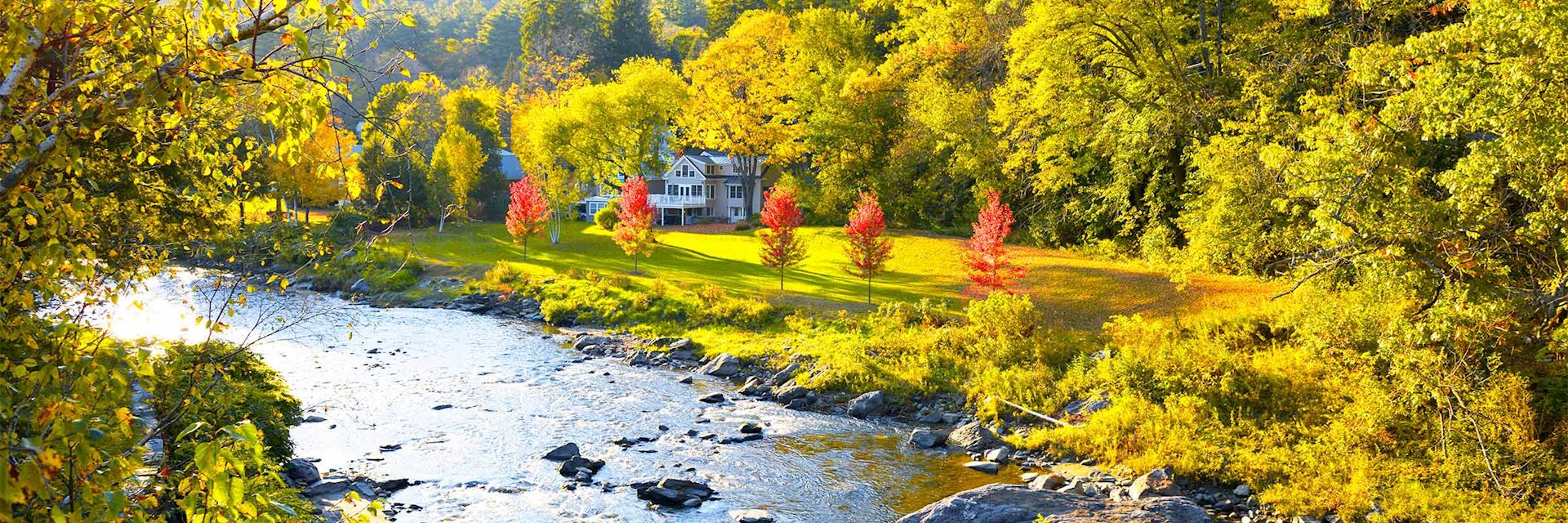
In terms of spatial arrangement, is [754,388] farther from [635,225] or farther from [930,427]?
[635,225]

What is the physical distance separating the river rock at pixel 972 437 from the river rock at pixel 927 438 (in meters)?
0.23

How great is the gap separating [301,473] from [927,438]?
1269cm

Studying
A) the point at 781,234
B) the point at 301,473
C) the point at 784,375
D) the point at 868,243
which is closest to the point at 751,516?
the point at 301,473

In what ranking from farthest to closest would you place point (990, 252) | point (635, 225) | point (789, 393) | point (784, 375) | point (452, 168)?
point (452, 168)
point (635, 225)
point (990, 252)
point (784, 375)
point (789, 393)

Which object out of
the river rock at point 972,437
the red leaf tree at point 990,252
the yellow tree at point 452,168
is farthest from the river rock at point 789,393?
the yellow tree at point 452,168

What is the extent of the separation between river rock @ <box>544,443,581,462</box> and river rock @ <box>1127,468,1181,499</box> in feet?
35.3

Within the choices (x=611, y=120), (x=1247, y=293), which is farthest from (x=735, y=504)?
(x=611, y=120)

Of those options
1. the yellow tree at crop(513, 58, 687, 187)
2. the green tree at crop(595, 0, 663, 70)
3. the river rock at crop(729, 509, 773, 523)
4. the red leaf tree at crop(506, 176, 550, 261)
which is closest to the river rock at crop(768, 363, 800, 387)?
the river rock at crop(729, 509, 773, 523)

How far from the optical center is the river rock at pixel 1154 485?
1725 centimetres

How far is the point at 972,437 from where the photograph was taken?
70.4 ft

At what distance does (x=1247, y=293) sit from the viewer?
93.8 ft

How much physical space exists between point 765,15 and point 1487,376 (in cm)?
5180

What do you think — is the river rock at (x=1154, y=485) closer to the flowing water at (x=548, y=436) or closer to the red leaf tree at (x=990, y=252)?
the flowing water at (x=548, y=436)

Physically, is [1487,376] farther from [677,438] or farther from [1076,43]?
[1076,43]
